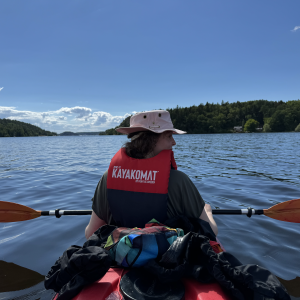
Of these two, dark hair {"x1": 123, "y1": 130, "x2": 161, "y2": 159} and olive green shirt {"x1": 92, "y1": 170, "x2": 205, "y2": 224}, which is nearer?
olive green shirt {"x1": 92, "y1": 170, "x2": 205, "y2": 224}

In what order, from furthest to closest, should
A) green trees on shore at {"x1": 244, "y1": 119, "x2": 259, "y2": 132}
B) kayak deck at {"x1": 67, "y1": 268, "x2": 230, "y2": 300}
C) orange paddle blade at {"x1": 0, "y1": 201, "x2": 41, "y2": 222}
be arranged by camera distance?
green trees on shore at {"x1": 244, "y1": 119, "x2": 259, "y2": 132} < orange paddle blade at {"x1": 0, "y1": 201, "x2": 41, "y2": 222} < kayak deck at {"x1": 67, "y1": 268, "x2": 230, "y2": 300}

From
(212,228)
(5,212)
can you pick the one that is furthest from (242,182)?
(5,212)

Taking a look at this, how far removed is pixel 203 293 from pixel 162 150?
1245mm

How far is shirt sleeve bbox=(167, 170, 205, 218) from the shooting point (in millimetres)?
2146

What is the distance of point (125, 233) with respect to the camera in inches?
A: 72.6

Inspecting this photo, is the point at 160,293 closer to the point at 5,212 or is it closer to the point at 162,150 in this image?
the point at 162,150

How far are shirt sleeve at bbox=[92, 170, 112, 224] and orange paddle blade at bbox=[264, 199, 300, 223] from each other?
2629mm

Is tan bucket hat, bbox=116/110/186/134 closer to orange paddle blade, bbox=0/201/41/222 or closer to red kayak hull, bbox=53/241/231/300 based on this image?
red kayak hull, bbox=53/241/231/300

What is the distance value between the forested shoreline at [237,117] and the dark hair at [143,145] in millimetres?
100318

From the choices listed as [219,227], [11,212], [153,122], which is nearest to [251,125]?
[219,227]

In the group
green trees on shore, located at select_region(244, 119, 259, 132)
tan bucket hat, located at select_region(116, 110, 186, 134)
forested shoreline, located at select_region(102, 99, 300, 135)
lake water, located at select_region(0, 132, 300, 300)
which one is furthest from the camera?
green trees on shore, located at select_region(244, 119, 259, 132)

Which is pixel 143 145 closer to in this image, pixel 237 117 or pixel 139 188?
pixel 139 188

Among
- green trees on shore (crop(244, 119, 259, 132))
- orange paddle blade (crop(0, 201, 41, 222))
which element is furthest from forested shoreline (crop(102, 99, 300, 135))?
orange paddle blade (crop(0, 201, 41, 222))

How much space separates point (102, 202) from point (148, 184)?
60 centimetres
